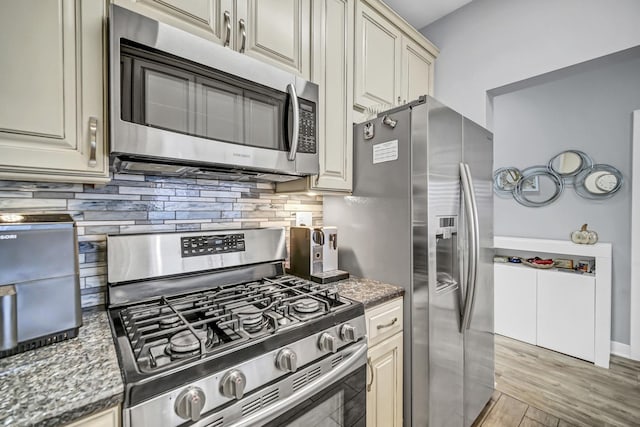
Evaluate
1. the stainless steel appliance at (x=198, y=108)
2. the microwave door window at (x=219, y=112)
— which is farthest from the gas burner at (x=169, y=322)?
the microwave door window at (x=219, y=112)

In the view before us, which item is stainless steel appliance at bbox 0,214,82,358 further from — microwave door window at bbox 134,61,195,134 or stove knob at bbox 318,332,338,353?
stove knob at bbox 318,332,338,353

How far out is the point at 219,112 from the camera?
1.10 meters

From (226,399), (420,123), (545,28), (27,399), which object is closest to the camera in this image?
(27,399)

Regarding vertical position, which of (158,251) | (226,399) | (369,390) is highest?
(158,251)

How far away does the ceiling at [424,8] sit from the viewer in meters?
2.18

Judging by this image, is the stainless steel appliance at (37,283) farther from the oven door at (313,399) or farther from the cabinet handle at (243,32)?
the cabinet handle at (243,32)

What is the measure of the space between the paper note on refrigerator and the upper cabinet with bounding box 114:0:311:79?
50cm

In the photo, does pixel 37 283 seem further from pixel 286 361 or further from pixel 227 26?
pixel 227 26

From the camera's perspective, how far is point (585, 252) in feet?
8.56

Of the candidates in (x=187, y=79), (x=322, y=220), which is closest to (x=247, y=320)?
(x=187, y=79)

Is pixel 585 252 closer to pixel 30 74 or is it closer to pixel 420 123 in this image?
pixel 420 123

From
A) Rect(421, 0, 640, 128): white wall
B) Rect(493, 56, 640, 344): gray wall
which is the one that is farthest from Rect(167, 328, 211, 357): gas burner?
Rect(493, 56, 640, 344): gray wall

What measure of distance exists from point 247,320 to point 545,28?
242cm

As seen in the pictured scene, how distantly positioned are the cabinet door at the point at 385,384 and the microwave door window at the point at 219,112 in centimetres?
106
